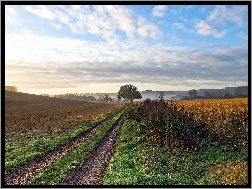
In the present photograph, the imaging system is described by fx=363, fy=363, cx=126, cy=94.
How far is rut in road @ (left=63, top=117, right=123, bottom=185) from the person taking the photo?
14.4m

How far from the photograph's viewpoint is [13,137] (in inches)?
917

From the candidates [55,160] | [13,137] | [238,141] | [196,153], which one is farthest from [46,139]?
[238,141]

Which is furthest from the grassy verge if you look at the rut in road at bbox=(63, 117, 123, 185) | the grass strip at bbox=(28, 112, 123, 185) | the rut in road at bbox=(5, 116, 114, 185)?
the rut in road at bbox=(5, 116, 114, 185)

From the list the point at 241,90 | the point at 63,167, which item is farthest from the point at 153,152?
the point at 241,90

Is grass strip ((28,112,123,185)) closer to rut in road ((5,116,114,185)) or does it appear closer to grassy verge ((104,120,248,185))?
rut in road ((5,116,114,185))

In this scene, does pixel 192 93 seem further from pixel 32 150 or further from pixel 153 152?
pixel 32 150

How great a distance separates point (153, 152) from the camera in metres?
17.6

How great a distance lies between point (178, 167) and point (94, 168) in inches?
153

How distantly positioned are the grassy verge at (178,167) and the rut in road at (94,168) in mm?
422

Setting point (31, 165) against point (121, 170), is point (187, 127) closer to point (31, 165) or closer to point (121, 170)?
point (121, 170)

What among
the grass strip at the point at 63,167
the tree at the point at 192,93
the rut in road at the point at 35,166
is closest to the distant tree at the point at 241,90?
the tree at the point at 192,93

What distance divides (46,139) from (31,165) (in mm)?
5956

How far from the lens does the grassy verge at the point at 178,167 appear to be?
13.3m

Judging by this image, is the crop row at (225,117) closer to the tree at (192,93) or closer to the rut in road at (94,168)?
the tree at (192,93)
